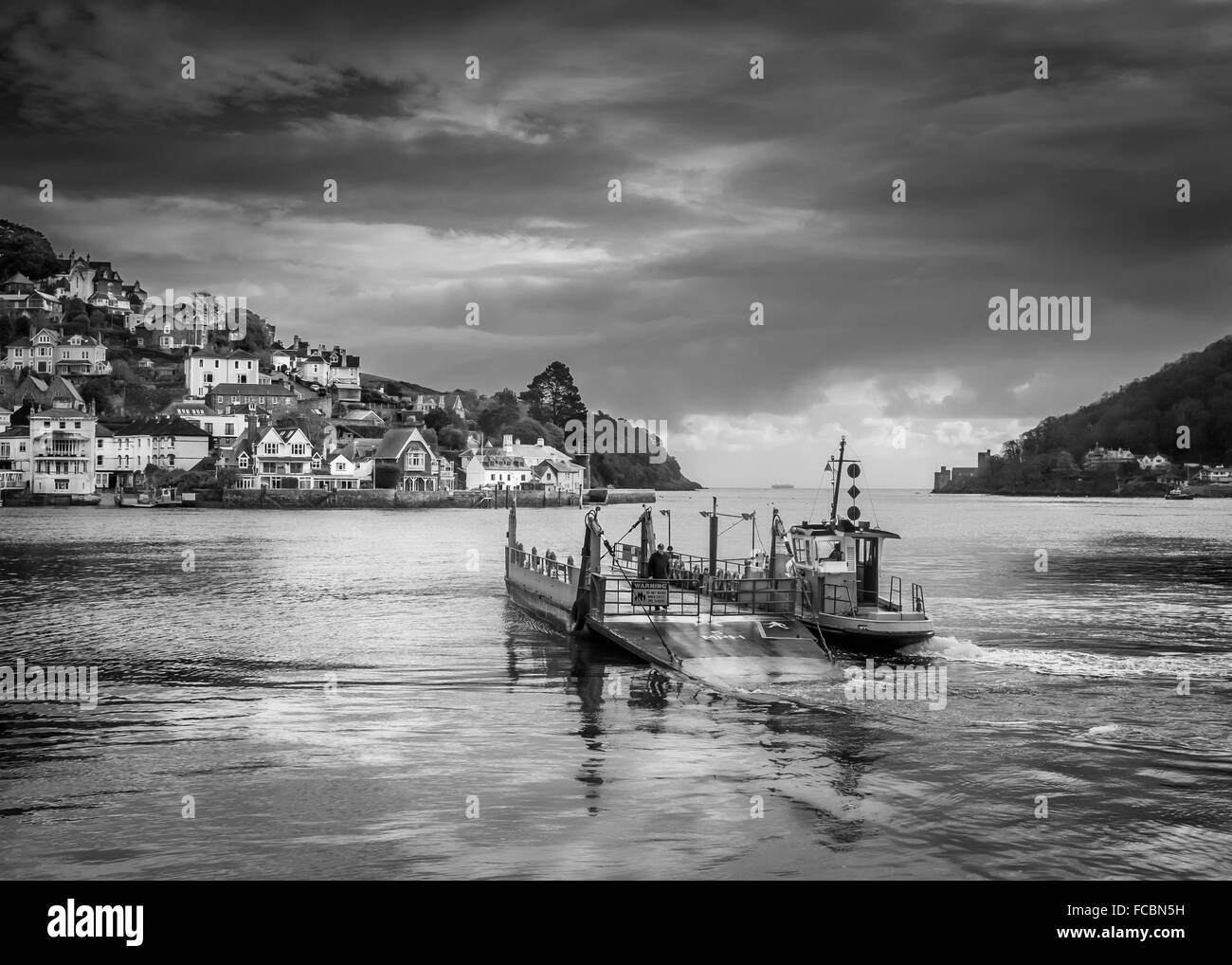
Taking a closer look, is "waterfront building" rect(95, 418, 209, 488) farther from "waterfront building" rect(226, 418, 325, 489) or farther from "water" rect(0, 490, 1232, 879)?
"water" rect(0, 490, 1232, 879)

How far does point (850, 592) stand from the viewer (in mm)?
33875

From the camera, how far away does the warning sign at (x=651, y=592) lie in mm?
32031

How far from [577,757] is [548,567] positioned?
75.0ft

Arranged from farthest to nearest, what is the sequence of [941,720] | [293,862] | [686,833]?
1. [941,720]
2. [686,833]
3. [293,862]

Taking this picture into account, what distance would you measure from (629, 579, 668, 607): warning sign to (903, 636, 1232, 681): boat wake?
25.3ft

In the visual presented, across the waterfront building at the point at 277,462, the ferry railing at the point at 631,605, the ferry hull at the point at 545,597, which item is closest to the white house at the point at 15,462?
the waterfront building at the point at 277,462

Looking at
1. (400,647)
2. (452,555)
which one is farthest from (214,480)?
(400,647)

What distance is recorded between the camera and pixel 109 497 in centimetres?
19388

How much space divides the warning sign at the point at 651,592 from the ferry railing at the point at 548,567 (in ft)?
11.5
